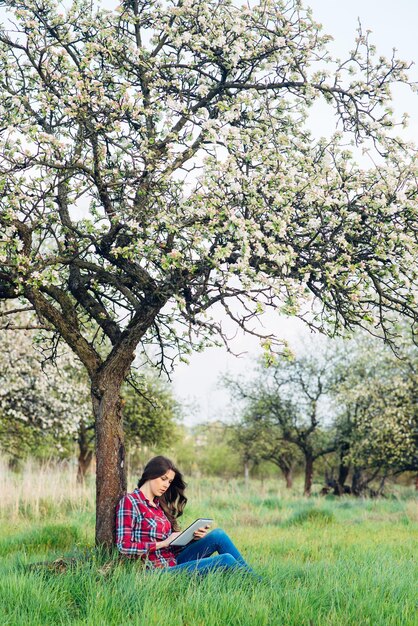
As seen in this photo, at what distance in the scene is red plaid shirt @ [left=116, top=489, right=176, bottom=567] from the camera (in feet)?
26.4

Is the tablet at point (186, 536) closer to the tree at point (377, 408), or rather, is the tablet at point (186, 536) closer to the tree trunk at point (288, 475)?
the tree at point (377, 408)

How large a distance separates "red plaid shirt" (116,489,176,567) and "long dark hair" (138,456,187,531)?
0.27m

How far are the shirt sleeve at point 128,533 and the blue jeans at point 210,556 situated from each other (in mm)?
397

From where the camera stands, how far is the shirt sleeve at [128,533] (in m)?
8.02

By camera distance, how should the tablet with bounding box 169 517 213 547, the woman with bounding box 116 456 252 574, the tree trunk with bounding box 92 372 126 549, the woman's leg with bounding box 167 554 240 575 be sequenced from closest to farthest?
the woman's leg with bounding box 167 554 240 575, the woman with bounding box 116 456 252 574, the tablet with bounding box 169 517 213 547, the tree trunk with bounding box 92 372 126 549

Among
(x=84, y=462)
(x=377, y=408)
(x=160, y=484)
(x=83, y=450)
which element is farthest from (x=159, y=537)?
(x=84, y=462)

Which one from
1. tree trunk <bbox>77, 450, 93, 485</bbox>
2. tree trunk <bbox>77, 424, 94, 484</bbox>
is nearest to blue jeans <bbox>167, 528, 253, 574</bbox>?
tree trunk <bbox>77, 424, 94, 484</bbox>

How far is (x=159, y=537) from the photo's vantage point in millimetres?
8281

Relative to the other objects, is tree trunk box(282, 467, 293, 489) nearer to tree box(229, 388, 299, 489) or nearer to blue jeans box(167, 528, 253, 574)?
Result: tree box(229, 388, 299, 489)

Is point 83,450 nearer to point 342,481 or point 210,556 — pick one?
point 342,481

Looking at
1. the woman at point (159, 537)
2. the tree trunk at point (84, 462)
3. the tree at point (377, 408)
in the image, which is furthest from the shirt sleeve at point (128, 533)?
the tree trunk at point (84, 462)

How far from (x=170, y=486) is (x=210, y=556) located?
119 centimetres

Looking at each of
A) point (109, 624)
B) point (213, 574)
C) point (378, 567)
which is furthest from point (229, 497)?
point (109, 624)

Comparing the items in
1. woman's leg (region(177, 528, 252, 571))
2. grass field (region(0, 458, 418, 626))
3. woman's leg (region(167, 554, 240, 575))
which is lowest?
grass field (region(0, 458, 418, 626))
